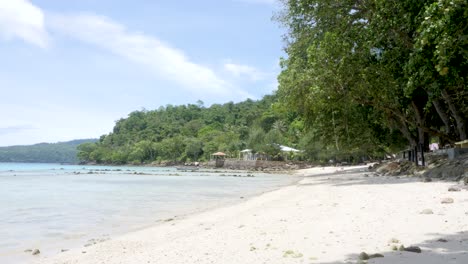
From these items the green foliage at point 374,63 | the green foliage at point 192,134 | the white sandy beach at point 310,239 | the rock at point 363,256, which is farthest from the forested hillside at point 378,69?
the green foliage at point 192,134

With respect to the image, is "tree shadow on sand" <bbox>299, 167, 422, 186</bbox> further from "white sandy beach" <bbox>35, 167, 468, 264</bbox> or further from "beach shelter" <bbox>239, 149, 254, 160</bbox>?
"beach shelter" <bbox>239, 149, 254, 160</bbox>

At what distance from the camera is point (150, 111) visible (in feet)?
646

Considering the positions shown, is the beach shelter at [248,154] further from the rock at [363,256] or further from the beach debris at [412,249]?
the rock at [363,256]

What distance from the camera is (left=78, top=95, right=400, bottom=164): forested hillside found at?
8819 cm

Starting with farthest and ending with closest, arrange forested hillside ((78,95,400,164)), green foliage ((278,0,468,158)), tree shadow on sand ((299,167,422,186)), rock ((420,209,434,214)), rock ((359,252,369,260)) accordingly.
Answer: forested hillside ((78,95,400,164))
tree shadow on sand ((299,167,422,186))
green foliage ((278,0,468,158))
rock ((420,209,434,214))
rock ((359,252,369,260))

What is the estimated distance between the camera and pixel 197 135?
Result: 5576 inches

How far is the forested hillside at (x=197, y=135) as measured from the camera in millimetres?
88188

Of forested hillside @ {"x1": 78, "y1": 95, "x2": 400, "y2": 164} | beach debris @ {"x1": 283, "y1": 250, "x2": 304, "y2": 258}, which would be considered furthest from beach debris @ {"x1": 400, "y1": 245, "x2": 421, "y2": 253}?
forested hillside @ {"x1": 78, "y1": 95, "x2": 400, "y2": 164}

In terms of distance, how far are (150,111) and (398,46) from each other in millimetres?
188414

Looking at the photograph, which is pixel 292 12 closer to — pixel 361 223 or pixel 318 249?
pixel 361 223

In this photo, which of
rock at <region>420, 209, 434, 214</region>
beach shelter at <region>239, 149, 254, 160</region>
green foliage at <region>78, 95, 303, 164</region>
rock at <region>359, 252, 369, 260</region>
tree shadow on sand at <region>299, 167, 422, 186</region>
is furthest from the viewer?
green foliage at <region>78, 95, 303, 164</region>

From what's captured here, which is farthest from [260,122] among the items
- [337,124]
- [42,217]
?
[42,217]

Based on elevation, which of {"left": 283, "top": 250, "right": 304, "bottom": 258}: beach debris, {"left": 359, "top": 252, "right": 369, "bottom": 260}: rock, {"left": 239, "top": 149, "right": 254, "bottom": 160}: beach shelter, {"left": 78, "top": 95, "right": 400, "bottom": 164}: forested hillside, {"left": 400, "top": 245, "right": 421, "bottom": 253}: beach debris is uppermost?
{"left": 78, "top": 95, "right": 400, "bottom": 164}: forested hillside

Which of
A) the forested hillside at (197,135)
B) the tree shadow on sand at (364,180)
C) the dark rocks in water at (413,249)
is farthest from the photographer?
the forested hillside at (197,135)
